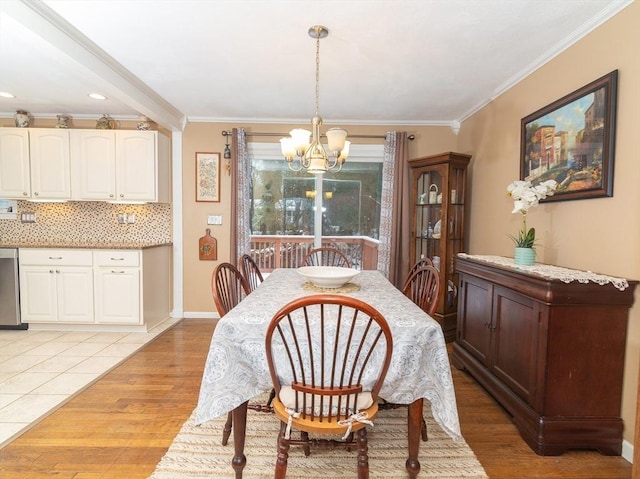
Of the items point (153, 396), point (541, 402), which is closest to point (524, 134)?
point (541, 402)

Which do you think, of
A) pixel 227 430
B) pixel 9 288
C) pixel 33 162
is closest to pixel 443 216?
pixel 227 430

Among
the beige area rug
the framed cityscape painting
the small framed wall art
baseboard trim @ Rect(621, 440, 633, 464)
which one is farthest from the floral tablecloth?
the small framed wall art

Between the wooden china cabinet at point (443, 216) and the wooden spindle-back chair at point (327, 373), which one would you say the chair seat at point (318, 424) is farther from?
the wooden china cabinet at point (443, 216)

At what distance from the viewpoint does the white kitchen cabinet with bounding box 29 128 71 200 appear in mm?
3582

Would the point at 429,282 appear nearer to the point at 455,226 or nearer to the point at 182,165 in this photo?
the point at 455,226

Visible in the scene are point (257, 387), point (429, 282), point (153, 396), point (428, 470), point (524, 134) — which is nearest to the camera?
point (257, 387)

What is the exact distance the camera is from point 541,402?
5.74 feet

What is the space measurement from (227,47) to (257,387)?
7.47 feet

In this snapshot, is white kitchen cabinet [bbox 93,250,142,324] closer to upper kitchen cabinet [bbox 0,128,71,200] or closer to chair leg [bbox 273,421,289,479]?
upper kitchen cabinet [bbox 0,128,71,200]

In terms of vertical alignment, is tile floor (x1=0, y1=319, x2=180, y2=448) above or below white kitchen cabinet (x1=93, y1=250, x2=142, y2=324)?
below

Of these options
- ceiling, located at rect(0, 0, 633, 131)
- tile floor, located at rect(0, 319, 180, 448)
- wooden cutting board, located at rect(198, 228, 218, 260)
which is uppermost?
ceiling, located at rect(0, 0, 633, 131)

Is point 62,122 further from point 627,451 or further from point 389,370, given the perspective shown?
point 627,451

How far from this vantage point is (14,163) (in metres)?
3.58

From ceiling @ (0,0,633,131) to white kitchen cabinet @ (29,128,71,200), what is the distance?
12.9 inches
